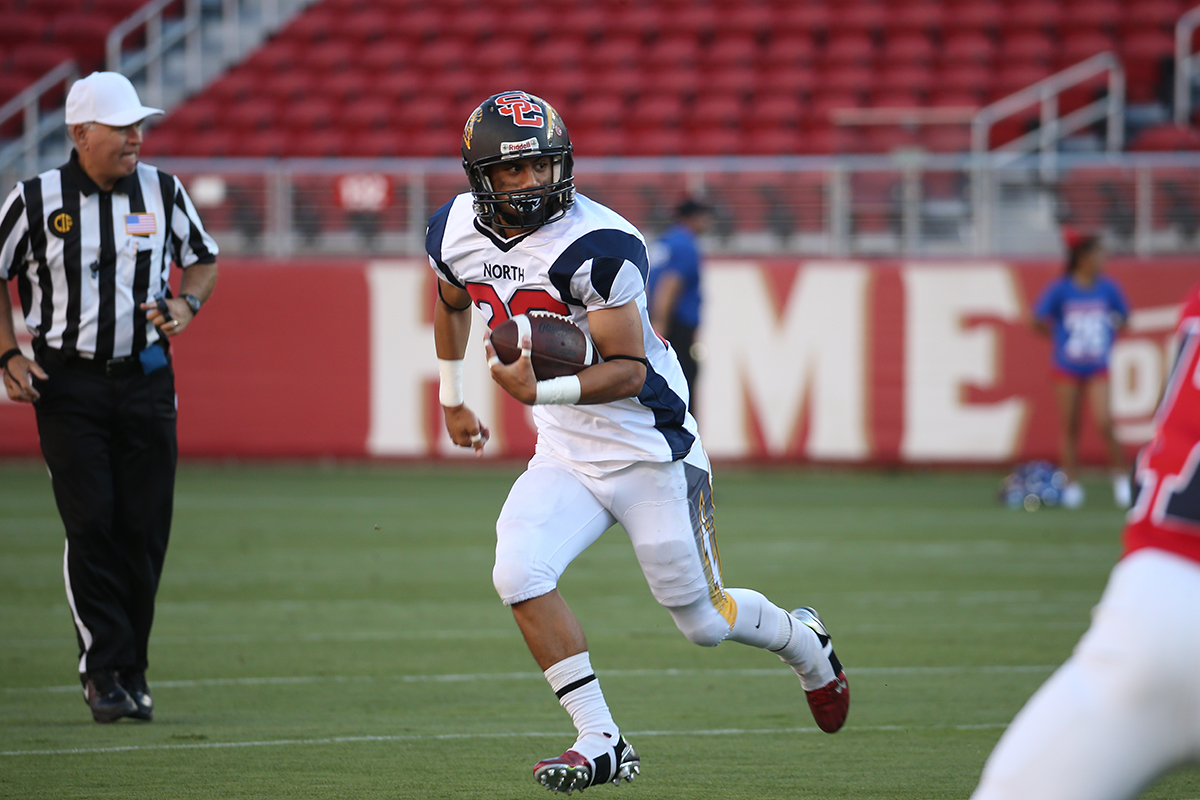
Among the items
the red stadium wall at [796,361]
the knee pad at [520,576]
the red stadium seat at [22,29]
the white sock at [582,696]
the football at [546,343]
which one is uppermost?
the red stadium seat at [22,29]

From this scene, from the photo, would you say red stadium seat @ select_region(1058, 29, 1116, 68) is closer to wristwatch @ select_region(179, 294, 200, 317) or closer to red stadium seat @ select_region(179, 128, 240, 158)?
red stadium seat @ select_region(179, 128, 240, 158)

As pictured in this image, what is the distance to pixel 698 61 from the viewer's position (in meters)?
17.5

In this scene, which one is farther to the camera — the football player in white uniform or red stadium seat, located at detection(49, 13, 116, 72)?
red stadium seat, located at detection(49, 13, 116, 72)

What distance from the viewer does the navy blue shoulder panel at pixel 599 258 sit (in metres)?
4.12

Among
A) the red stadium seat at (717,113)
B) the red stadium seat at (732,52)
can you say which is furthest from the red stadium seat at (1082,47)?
the red stadium seat at (717,113)

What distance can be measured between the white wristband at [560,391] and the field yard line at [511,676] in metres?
2.13

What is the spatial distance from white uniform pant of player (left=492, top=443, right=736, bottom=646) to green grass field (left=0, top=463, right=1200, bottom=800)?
517 millimetres

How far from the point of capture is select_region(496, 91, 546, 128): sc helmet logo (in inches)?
164

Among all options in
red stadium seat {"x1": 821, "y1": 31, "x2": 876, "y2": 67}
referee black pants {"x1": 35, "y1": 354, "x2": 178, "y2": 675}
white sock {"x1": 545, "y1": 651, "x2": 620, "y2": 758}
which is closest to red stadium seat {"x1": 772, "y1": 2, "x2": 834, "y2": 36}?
red stadium seat {"x1": 821, "y1": 31, "x2": 876, "y2": 67}

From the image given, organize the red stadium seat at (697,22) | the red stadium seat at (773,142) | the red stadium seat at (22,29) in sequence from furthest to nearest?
1. the red stadium seat at (22,29)
2. the red stadium seat at (697,22)
3. the red stadium seat at (773,142)

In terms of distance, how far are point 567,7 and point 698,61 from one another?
76.8 inches

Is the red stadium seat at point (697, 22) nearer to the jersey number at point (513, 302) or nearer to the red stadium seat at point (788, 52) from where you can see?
the red stadium seat at point (788, 52)

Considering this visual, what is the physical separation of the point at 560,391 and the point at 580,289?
350mm

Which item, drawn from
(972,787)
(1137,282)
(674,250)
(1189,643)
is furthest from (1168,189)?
(1189,643)
